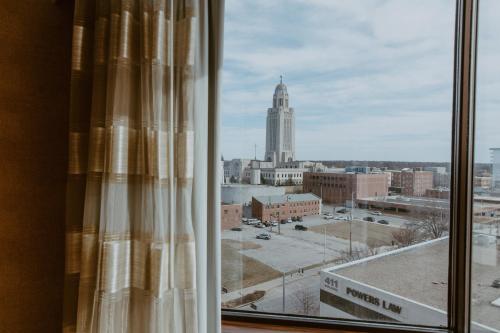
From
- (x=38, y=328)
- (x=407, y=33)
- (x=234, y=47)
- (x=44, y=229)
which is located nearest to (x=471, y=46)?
(x=407, y=33)

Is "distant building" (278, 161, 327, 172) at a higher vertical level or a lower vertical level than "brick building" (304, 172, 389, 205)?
higher

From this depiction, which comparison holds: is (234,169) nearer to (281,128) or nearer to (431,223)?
(281,128)

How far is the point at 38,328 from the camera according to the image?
1071 millimetres

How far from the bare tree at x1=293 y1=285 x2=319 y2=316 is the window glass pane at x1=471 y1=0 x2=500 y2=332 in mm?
558

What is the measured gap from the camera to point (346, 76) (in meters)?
1.22

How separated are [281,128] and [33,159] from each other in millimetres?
935

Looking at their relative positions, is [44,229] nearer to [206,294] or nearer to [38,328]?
[38,328]

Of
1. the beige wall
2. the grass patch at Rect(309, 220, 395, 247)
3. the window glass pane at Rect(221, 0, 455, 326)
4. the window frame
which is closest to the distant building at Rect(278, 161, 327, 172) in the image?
the window glass pane at Rect(221, 0, 455, 326)

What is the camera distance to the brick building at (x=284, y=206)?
127cm

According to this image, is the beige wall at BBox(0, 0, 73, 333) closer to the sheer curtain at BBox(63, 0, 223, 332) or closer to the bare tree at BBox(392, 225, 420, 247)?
the sheer curtain at BBox(63, 0, 223, 332)

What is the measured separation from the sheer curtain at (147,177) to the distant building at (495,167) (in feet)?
3.10

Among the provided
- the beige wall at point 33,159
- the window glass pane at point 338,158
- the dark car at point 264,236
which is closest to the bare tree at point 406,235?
the window glass pane at point 338,158

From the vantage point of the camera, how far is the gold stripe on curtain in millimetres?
850

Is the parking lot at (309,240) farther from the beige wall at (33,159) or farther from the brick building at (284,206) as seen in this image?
the beige wall at (33,159)
